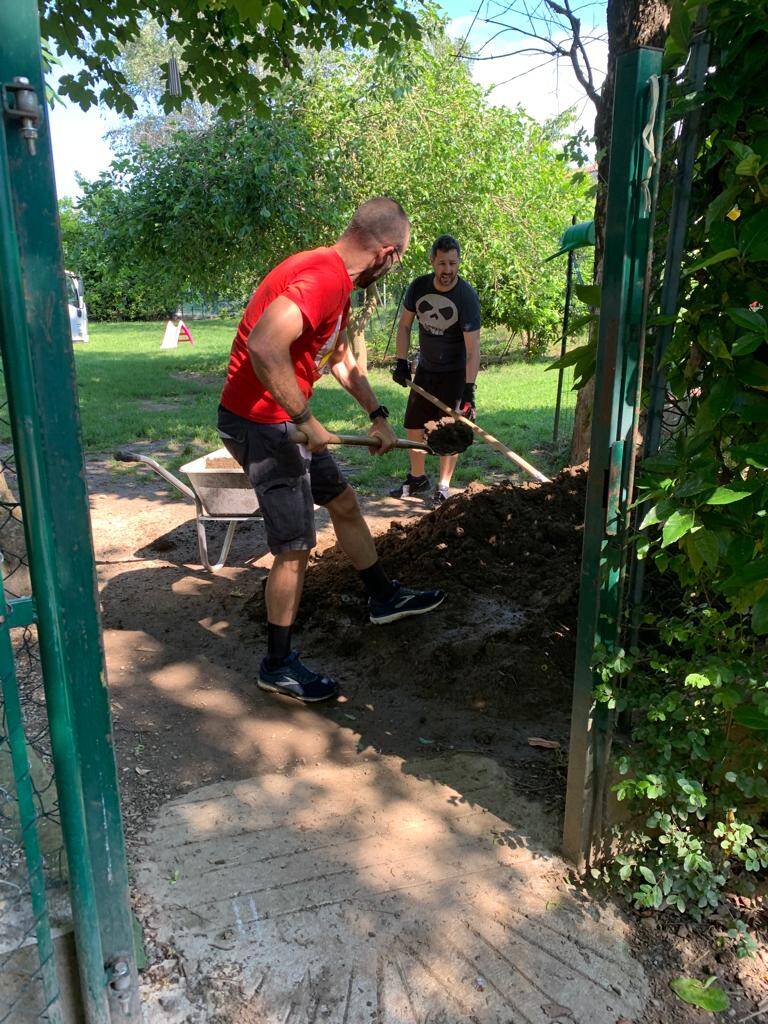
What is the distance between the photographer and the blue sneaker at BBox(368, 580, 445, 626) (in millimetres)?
4211

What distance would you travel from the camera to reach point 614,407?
7.00ft

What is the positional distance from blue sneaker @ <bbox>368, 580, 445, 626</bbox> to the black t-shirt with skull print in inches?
116

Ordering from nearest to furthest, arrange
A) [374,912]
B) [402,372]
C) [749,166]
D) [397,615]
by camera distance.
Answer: [749,166] → [374,912] → [397,615] → [402,372]

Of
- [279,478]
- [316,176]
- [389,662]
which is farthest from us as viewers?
[316,176]

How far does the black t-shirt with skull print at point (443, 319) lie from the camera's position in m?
6.52

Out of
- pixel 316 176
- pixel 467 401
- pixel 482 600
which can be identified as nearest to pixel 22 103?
pixel 482 600

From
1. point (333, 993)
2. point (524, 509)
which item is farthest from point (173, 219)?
point (333, 993)

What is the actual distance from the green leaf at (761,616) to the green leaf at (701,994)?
0.99 meters

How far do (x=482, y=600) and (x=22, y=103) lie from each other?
11.3ft

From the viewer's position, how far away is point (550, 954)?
86.2 inches

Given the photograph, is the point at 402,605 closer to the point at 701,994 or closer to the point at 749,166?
the point at 701,994

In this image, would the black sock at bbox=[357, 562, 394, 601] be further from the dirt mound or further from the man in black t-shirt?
the man in black t-shirt

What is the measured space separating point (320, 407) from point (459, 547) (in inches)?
278

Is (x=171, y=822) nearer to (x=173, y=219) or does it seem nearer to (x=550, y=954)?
(x=550, y=954)
